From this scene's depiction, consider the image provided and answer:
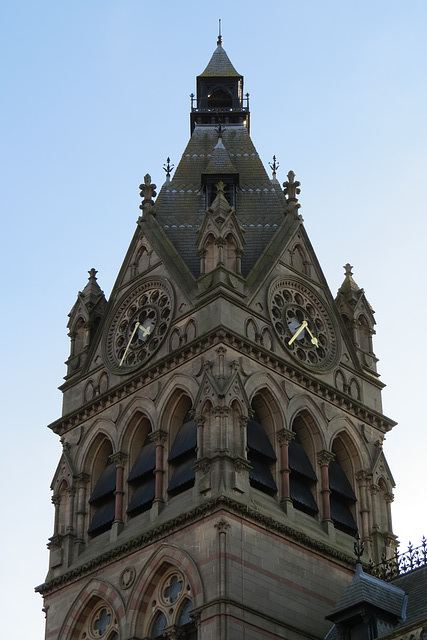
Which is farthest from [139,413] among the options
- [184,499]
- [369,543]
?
[369,543]

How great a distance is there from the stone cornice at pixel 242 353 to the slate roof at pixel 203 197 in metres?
4.10

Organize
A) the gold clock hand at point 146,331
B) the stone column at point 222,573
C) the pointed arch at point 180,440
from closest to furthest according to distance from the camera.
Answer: the stone column at point 222,573 → the pointed arch at point 180,440 → the gold clock hand at point 146,331

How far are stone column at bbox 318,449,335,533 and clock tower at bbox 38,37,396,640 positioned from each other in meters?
0.05

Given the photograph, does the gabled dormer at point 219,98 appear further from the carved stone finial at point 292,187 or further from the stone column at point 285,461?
the stone column at point 285,461

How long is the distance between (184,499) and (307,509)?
4.42m

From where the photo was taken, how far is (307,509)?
47156 millimetres

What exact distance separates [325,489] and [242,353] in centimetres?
518

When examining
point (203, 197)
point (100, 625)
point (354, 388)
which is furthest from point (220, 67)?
point (100, 625)

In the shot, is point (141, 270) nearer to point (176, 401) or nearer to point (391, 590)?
point (176, 401)

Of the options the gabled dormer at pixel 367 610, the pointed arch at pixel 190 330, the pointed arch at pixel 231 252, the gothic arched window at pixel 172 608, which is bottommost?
the gabled dormer at pixel 367 610

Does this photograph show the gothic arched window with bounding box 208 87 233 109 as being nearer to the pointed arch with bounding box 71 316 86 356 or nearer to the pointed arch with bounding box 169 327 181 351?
the pointed arch with bounding box 71 316 86 356

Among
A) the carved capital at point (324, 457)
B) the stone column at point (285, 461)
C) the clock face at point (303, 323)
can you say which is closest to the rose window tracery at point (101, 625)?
the stone column at point (285, 461)

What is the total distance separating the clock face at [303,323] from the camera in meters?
50.0

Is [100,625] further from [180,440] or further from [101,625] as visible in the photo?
[180,440]
